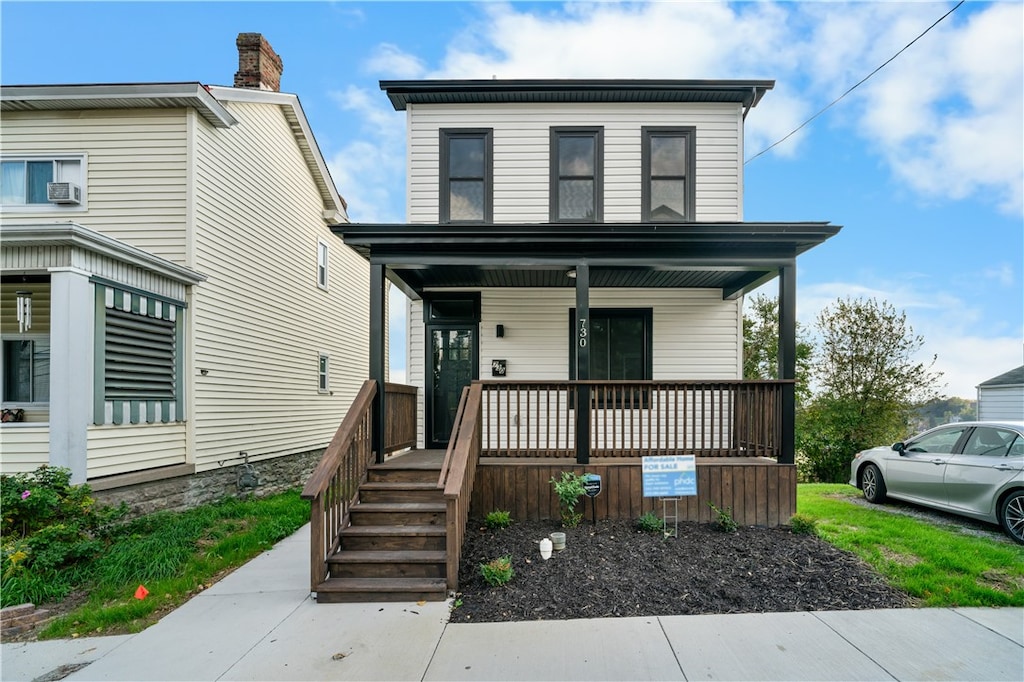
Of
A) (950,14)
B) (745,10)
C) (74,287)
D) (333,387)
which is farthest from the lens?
(333,387)

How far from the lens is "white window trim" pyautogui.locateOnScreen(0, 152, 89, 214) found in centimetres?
810

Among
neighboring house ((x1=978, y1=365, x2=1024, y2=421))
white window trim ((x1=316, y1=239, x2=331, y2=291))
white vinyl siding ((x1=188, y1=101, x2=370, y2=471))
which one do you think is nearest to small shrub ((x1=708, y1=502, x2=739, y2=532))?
white vinyl siding ((x1=188, y1=101, x2=370, y2=471))

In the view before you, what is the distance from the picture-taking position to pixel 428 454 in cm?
728

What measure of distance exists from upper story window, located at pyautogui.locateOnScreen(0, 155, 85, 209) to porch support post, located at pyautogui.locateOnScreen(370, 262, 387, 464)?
5.75m

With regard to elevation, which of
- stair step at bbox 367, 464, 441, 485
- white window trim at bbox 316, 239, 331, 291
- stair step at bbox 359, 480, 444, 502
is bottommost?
stair step at bbox 359, 480, 444, 502

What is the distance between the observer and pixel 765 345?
1574 centimetres

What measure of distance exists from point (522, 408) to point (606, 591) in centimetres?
375

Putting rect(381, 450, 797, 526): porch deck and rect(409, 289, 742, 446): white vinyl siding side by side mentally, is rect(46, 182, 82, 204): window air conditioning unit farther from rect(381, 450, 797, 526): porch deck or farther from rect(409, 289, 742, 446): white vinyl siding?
rect(381, 450, 797, 526): porch deck

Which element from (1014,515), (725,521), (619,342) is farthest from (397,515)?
(1014,515)

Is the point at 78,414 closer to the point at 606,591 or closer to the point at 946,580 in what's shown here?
the point at 606,591

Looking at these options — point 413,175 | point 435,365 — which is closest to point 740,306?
point 435,365

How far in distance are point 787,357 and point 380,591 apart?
5.47m

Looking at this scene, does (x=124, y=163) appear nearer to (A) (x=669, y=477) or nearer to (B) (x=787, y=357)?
(A) (x=669, y=477)

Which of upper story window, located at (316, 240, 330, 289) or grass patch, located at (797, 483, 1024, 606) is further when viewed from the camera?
upper story window, located at (316, 240, 330, 289)
